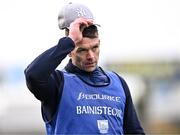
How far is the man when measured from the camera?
641cm

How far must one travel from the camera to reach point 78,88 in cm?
659

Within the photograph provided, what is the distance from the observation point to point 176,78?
25750 millimetres

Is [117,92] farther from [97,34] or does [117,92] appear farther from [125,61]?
[125,61]

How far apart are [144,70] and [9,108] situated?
3.73 m

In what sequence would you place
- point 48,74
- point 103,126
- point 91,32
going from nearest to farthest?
1. point 48,74
2. point 103,126
3. point 91,32

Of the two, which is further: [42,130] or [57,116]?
[42,130]

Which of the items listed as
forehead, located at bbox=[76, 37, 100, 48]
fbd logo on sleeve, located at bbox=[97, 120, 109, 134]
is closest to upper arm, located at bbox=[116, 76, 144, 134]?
fbd logo on sleeve, located at bbox=[97, 120, 109, 134]

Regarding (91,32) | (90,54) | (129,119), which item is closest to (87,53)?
(90,54)

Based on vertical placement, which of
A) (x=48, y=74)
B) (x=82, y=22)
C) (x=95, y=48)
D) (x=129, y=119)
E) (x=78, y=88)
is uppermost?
(x=82, y=22)

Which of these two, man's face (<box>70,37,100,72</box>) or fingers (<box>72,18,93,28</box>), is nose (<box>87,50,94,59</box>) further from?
fingers (<box>72,18,93,28</box>)

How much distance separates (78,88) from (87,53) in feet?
0.81

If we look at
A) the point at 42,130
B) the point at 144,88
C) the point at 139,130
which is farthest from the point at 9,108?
the point at 139,130

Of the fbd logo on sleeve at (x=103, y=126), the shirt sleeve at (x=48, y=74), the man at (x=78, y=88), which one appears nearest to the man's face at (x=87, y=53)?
the man at (x=78, y=88)

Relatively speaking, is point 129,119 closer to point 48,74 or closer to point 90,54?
point 90,54
